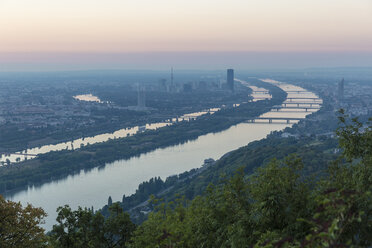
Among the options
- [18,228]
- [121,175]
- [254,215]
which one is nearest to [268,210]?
[254,215]

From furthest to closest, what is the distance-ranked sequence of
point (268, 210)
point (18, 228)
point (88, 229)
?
point (88, 229), point (18, 228), point (268, 210)

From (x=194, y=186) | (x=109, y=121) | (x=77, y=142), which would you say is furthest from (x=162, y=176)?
(x=109, y=121)

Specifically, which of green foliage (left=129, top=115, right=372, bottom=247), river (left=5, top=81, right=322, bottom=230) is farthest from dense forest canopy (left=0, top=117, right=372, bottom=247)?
river (left=5, top=81, right=322, bottom=230)

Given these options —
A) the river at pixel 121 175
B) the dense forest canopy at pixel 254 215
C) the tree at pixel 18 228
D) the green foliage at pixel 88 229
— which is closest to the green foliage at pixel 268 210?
the dense forest canopy at pixel 254 215

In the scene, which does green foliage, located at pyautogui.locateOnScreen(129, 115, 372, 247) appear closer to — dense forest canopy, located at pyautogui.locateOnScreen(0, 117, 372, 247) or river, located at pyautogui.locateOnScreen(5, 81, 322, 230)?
dense forest canopy, located at pyautogui.locateOnScreen(0, 117, 372, 247)

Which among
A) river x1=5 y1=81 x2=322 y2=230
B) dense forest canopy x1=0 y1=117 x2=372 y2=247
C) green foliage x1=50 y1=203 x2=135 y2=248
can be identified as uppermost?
dense forest canopy x1=0 y1=117 x2=372 y2=247

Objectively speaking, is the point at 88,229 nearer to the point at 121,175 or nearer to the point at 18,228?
the point at 18,228
